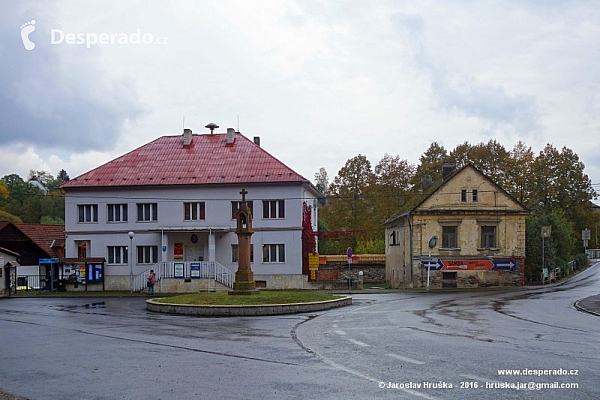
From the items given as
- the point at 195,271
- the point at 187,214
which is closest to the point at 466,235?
the point at 195,271

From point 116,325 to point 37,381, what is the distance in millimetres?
9571

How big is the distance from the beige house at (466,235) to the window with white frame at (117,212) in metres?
→ 20.0

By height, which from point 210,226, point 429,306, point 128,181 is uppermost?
point 128,181

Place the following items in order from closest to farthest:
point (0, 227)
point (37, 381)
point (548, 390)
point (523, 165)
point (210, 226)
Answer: point (548, 390) → point (37, 381) → point (210, 226) → point (0, 227) → point (523, 165)

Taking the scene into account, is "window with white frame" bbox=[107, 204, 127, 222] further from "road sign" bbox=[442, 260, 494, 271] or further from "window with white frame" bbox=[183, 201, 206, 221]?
"road sign" bbox=[442, 260, 494, 271]

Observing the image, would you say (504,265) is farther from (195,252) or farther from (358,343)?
(358,343)

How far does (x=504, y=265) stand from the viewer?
45938mm

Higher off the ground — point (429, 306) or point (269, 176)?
point (269, 176)

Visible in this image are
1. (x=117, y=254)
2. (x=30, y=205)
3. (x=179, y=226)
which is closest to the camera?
(x=179, y=226)

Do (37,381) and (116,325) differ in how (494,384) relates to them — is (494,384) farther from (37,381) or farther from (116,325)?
(116,325)

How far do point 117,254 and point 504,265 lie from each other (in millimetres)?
26832

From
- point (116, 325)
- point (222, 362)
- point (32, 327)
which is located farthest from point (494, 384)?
point (32, 327)

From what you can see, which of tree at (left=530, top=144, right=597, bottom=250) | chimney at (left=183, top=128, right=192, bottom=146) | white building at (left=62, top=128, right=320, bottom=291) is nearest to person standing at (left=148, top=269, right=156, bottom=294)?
white building at (left=62, top=128, right=320, bottom=291)

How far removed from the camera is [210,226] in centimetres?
4731
